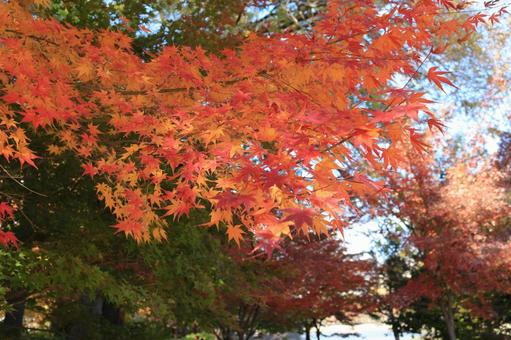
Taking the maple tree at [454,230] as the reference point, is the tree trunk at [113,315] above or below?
below

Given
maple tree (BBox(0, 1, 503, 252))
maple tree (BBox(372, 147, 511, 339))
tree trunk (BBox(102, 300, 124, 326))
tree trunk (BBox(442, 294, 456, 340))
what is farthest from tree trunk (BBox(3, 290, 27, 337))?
tree trunk (BBox(442, 294, 456, 340))

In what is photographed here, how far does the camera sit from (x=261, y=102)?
12.6ft

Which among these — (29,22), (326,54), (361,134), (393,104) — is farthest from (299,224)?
(29,22)

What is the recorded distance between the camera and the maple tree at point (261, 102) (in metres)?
3.16

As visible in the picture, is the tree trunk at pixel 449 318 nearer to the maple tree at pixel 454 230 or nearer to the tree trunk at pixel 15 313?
the maple tree at pixel 454 230

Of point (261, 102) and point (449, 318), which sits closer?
point (261, 102)

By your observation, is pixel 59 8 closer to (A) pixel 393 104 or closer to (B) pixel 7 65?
(B) pixel 7 65

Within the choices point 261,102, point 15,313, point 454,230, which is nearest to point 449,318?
point 454,230

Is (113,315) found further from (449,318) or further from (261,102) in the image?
(449,318)

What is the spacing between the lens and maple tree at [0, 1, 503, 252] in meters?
3.16

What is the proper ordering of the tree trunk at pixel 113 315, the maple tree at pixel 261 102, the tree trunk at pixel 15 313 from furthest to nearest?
the tree trunk at pixel 113 315 → the tree trunk at pixel 15 313 → the maple tree at pixel 261 102

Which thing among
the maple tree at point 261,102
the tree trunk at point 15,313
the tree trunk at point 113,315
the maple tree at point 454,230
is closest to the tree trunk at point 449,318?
the maple tree at point 454,230

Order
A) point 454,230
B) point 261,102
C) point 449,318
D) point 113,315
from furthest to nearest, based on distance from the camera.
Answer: point 449,318 → point 454,230 → point 113,315 → point 261,102

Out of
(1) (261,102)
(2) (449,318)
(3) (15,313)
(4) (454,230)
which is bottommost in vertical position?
(3) (15,313)
